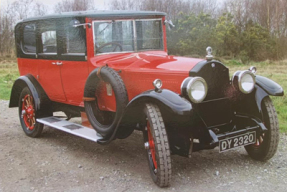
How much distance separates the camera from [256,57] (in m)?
14.1

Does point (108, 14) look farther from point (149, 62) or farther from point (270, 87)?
point (270, 87)

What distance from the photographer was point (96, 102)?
15.7 feet

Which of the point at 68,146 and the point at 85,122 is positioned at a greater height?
the point at 85,122

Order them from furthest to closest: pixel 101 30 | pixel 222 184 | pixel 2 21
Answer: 1. pixel 2 21
2. pixel 101 30
3. pixel 222 184

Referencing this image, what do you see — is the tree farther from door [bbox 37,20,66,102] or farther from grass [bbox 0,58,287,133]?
door [bbox 37,20,66,102]

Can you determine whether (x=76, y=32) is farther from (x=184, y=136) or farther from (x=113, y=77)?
(x=184, y=136)

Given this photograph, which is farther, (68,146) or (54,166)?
(68,146)

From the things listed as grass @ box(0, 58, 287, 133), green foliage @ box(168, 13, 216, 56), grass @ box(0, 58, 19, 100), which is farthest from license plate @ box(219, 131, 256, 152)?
grass @ box(0, 58, 19, 100)

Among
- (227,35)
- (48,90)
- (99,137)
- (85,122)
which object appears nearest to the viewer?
(99,137)

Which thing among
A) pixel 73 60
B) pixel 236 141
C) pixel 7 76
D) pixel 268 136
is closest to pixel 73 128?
pixel 73 60

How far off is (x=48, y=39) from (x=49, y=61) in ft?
1.13

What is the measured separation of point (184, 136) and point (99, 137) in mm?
1209

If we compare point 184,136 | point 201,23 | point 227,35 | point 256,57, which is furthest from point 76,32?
point 256,57

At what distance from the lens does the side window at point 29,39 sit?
18.9 ft
